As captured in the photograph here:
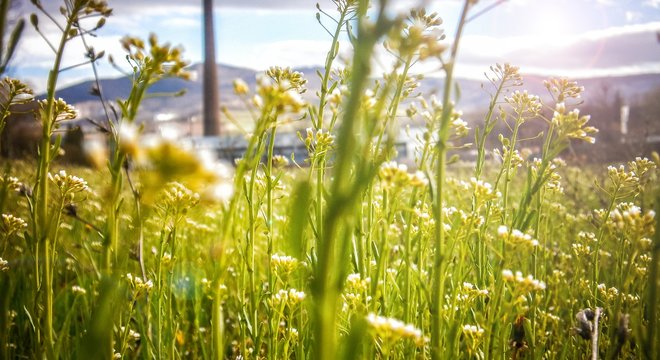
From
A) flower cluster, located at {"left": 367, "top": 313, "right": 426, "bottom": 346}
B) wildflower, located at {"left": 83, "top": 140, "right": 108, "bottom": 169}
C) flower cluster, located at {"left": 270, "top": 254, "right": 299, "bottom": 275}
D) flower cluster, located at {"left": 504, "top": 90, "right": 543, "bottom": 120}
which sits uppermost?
flower cluster, located at {"left": 504, "top": 90, "right": 543, "bottom": 120}

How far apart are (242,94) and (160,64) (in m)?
0.15

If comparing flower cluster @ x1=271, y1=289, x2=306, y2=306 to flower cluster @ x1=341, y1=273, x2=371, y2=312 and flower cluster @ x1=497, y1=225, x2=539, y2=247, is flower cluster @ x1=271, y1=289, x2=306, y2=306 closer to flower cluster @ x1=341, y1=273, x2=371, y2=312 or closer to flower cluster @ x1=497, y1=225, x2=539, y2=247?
flower cluster @ x1=341, y1=273, x2=371, y2=312

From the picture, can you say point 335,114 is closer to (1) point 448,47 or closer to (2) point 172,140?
(1) point 448,47

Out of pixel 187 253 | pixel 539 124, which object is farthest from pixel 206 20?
pixel 187 253

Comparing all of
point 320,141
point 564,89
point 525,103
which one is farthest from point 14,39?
point 564,89

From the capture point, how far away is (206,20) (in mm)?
44719

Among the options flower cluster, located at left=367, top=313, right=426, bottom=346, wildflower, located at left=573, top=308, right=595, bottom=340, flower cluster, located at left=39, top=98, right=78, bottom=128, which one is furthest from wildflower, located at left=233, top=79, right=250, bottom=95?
wildflower, located at left=573, top=308, right=595, bottom=340

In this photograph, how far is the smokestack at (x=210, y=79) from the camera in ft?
139

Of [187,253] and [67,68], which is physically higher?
[67,68]

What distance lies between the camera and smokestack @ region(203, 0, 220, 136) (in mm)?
42438

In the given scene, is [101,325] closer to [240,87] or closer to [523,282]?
[240,87]

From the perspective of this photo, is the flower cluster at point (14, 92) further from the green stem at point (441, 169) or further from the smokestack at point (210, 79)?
the smokestack at point (210, 79)

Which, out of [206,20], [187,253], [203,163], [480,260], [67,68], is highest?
[206,20]

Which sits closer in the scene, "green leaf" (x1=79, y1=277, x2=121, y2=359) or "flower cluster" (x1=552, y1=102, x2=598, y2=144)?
"green leaf" (x1=79, y1=277, x2=121, y2=359)
